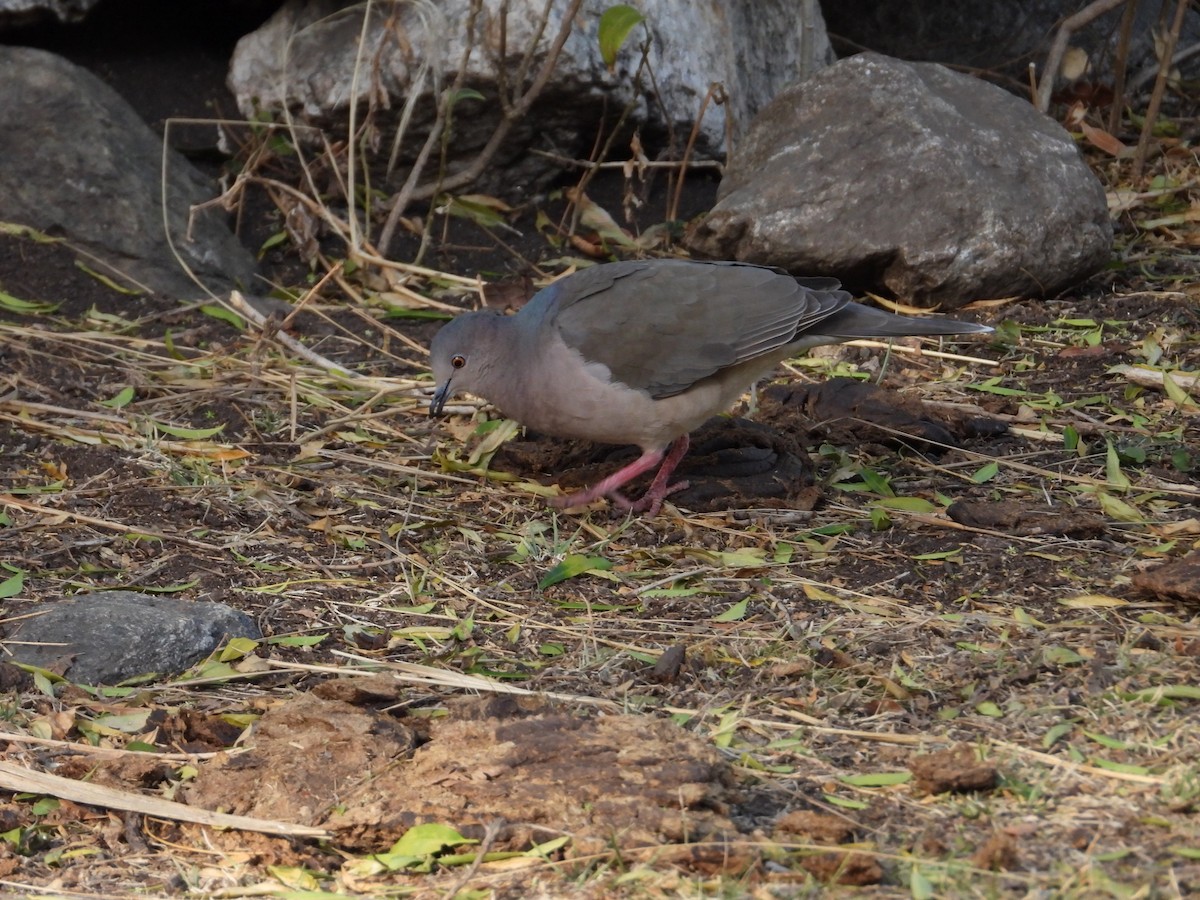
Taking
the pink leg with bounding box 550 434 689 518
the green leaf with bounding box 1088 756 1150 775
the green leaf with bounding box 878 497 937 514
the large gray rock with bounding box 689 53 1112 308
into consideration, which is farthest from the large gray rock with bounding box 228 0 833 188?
the green leaf with bounding box 1088 756 1150 775

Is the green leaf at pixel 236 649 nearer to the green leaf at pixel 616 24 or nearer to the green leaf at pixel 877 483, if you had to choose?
the green leaf at pixel 877 483

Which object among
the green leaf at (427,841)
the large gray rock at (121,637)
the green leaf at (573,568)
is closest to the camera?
the green leaf at (427,841)

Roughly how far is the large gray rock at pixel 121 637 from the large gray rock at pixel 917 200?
3.38m

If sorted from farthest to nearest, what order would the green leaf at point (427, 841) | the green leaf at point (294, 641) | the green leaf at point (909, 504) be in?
the green leaf at point (909, 504)
the green leaf at point (294, 641)
the green leaf at point (427, 841)

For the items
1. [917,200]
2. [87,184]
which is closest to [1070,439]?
[917,200]

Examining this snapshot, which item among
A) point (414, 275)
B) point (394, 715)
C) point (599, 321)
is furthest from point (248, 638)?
point (414, 275)

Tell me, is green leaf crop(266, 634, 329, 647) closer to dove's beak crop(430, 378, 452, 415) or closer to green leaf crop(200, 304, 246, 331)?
dove's beak crop(430, 378, 452, 415)

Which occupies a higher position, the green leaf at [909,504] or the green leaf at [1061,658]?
the green leaf at [1061,658]

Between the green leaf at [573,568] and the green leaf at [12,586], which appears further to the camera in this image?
the green leaf at [573,568]

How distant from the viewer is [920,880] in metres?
2.40

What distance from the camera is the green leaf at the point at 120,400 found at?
17.2 ft

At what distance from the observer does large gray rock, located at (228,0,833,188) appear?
6898 mm

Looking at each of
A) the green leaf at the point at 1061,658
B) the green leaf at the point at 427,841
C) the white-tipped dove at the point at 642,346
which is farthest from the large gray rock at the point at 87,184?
the green leaf at the point at 1061,658

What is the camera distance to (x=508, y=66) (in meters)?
7.02
